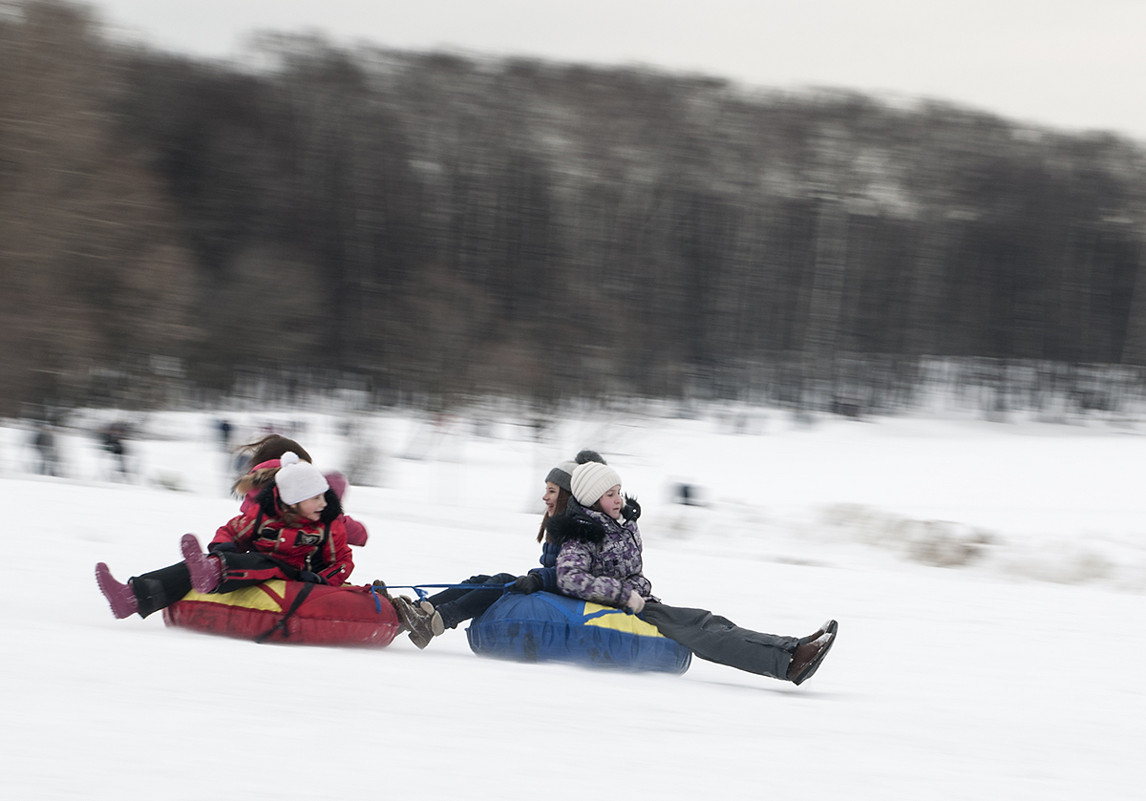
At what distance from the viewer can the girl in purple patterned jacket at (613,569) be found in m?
5.03

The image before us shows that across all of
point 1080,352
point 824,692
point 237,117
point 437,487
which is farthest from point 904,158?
point 824,692

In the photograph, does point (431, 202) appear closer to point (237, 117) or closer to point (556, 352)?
point (237, 117)

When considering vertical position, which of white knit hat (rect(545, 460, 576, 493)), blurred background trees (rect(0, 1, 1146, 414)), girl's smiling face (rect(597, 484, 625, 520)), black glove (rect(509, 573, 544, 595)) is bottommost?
black glove (rect(509, 573, 544, 595))

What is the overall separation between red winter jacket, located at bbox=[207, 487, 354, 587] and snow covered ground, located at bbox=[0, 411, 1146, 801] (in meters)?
0.48

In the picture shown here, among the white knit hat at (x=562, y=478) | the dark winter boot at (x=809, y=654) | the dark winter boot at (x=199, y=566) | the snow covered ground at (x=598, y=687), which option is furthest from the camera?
the white knit hat at (x=562, y=478)

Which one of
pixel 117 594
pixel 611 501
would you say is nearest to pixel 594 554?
pixel 611 501

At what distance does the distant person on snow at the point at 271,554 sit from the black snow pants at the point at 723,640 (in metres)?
1.08

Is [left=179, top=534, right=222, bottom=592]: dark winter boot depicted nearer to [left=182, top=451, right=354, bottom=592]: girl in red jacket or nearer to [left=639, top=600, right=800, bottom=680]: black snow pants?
[left=182, top=451, right=354, bottom=592]: girl in red jacket

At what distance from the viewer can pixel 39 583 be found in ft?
Answer: 20.2

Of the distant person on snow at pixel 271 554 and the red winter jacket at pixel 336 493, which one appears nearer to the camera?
the distant person on snow at pixel 271 554

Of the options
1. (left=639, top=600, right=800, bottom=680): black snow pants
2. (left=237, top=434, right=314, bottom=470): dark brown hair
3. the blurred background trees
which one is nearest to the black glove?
(left=639, top=600, right=800, bottom=680): black snow pants

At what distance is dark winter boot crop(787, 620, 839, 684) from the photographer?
4.85 meters

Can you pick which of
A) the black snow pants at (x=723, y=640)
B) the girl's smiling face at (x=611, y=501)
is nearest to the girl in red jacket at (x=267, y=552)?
the girl's smiling face at (x=611, y=501)

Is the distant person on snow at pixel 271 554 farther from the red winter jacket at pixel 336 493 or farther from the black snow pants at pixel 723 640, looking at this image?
the black snow pants at pixel 723 640
